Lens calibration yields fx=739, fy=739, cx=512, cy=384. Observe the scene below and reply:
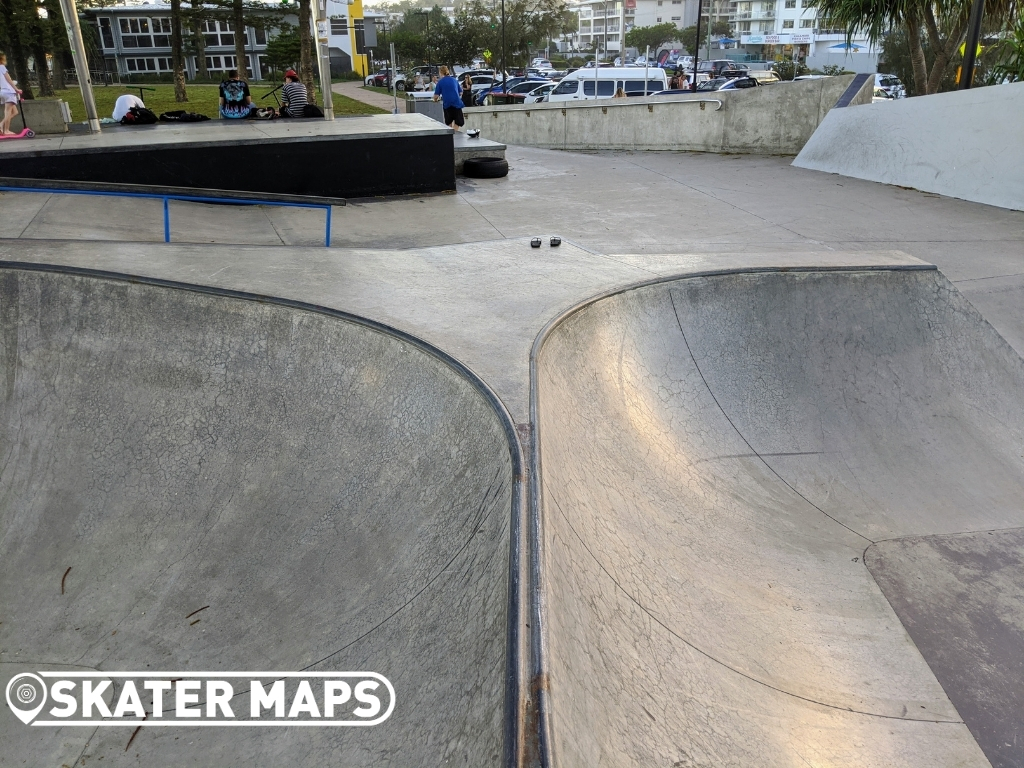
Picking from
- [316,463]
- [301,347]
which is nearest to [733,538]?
[316,463]

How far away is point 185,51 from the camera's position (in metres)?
34.0

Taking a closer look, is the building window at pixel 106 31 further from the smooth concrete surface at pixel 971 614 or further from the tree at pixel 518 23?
the smooth concrete surface at pixel 971 614

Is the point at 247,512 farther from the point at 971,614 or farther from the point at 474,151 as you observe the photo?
the point at 474,151

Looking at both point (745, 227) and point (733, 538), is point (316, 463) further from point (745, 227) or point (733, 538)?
point (745, 227)

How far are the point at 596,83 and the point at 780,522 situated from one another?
2662cm

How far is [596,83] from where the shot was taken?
2786cm

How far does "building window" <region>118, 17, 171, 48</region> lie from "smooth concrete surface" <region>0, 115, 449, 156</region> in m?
23.3

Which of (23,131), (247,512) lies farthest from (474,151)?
(247,512)

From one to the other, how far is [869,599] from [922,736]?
86 centimetres

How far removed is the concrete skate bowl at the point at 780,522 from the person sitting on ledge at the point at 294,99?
9982 millimetres

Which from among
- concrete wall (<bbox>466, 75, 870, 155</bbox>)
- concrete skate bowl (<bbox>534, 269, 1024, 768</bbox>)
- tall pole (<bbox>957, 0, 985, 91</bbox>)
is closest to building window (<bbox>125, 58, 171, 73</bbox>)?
concrete wall (<bbox>466, 75, 870, 155</bbox>)

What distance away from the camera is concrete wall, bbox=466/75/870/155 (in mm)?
15195

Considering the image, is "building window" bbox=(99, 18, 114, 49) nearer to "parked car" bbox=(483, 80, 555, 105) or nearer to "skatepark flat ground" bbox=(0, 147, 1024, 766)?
"parked car" bbox=(483, 80, 555, 105)

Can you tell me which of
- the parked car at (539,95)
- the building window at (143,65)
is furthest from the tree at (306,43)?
the building window at (143,65)
